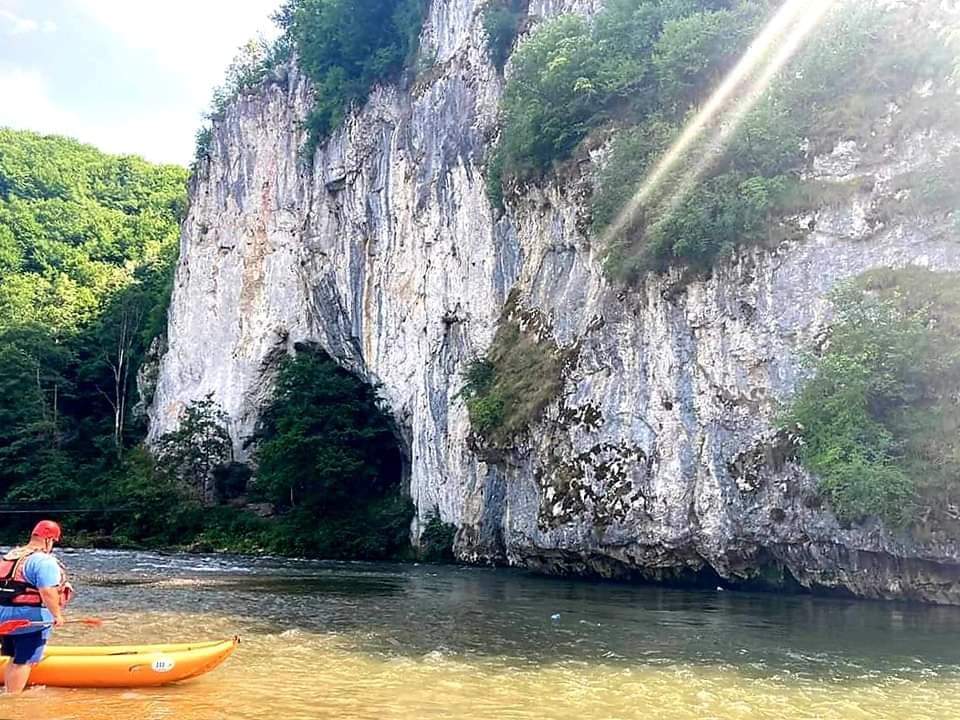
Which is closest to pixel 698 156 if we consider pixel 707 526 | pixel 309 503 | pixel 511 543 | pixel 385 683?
pixel 707 526

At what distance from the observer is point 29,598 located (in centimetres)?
780

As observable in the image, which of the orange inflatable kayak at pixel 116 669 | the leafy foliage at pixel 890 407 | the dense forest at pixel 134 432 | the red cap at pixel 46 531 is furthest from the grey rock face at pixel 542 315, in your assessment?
the red cap at pixel 46 531

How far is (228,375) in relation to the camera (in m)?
44.0

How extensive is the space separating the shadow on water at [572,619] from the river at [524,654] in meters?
0.05

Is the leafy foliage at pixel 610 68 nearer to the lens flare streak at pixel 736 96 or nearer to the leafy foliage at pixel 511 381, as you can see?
the lens flare streak at pixel 736 96

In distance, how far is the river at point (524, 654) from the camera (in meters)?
8.05

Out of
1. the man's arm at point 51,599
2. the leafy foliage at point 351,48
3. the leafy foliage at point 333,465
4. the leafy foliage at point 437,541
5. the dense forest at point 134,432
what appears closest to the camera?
the man's arm at point 51,599

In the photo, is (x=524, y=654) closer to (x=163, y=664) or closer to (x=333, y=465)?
(x=163, y=664)

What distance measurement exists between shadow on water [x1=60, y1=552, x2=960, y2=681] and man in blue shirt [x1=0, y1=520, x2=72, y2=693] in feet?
12.9

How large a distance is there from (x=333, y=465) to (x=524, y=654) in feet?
81.6

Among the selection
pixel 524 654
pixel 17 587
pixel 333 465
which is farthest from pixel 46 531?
pixel 333 465

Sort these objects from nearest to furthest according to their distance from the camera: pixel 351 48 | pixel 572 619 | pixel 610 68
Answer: pixel 572 619 < pixel 610 68 < pixel 351 48

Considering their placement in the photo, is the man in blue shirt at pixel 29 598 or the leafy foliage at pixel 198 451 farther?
the leafy foliage at pixel 198 451

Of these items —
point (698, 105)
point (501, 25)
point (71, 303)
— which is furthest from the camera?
point (71, 303)
